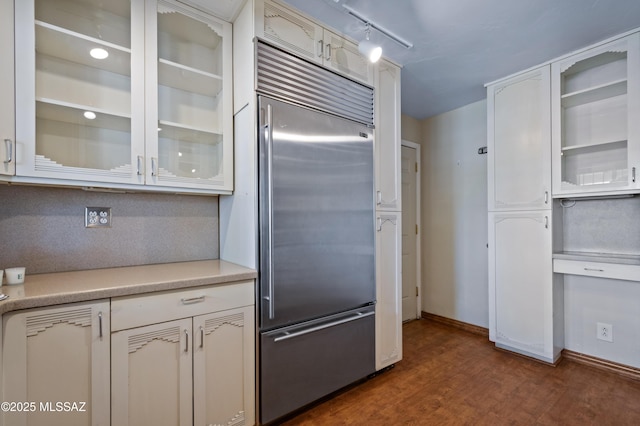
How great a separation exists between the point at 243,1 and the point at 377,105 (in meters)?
1.18

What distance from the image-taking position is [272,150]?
1702mm

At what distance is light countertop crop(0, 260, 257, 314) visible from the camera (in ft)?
3.90

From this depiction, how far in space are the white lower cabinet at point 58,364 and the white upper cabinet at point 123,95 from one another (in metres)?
0.69

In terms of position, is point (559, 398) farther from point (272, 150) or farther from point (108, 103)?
point (108, 103)

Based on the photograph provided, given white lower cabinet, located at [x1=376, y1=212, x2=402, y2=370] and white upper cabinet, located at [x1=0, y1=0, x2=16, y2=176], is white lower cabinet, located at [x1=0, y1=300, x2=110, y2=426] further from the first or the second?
white lower cabinet, located at [x1=376, y1=212, x2=402, y2=370]

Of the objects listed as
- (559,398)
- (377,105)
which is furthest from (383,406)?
(377,105)

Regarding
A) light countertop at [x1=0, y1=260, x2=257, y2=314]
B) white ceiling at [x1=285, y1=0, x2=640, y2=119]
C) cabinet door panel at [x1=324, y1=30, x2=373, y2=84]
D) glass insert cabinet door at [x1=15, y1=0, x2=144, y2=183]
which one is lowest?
light countertop at [x1=0, y1=260, x2=257, y2=314]

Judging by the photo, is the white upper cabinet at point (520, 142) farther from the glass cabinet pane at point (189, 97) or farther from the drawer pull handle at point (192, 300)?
the drawer pull handle at point (192, 300)

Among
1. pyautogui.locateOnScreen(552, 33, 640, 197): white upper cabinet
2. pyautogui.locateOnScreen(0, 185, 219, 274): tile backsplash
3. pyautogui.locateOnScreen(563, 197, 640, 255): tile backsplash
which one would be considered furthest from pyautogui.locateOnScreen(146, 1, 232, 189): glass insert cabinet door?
pyautogui.locateOnScreen(563, 197, 640, 255): tile backsplash

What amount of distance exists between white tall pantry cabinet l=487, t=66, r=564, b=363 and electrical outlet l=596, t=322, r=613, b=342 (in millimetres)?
251

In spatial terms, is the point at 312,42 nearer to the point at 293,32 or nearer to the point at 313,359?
the point at 293,32

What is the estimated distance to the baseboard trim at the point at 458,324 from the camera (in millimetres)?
3225

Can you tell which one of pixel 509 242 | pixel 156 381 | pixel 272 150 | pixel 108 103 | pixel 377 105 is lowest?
pixel 156 381

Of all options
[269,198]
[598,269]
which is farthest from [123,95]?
[598,269]
